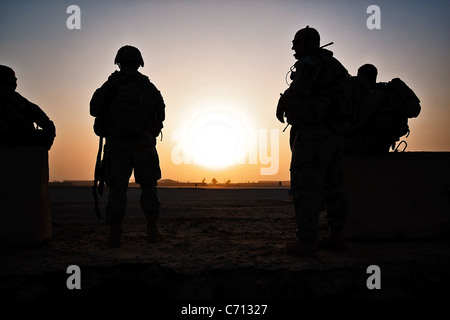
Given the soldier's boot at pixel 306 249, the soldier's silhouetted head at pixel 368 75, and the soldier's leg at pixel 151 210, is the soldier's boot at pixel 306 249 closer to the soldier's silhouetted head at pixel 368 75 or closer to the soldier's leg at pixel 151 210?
the soldier's leg at pixel 151 210

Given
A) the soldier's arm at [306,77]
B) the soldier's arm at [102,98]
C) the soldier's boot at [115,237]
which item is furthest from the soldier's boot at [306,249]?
the soldier's arm at [102,98]

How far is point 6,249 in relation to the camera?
298 centimetres

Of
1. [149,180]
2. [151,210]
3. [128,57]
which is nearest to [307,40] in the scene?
[128,57]

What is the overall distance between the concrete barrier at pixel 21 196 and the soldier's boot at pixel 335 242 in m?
2.84

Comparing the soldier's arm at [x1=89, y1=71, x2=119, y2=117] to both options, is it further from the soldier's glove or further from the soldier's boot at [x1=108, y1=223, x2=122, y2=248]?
the soldier's glove

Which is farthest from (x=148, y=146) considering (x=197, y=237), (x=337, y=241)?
(x=337, y=241)

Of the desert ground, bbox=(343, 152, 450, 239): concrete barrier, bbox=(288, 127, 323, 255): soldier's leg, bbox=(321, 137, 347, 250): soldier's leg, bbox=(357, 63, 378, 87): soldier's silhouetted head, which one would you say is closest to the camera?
the desert ground

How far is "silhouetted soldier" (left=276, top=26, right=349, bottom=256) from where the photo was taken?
269cm

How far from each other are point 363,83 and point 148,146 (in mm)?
2620

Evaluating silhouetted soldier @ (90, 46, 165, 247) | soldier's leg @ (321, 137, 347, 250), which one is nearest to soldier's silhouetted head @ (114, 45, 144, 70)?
silhouetted soldier @ (90, 46, 165, 247)

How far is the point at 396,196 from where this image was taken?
11.6ft

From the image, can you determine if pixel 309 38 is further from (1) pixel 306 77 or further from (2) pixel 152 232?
(2) pixel 152 232

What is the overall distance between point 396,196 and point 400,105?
3.41 ft
